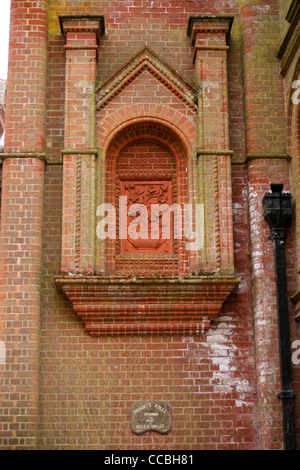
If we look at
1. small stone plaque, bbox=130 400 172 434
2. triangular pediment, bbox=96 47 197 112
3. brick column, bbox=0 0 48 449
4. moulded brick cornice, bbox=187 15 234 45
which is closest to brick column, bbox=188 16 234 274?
moulded brick cornice, bbox=187 15 234 45

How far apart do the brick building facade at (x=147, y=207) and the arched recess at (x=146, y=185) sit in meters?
0.02

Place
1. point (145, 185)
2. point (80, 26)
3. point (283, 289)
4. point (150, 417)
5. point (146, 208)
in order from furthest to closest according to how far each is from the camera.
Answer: point (80, 26)
point (145, 185)
point (146, 208)
point (283, 289)
point (150, 417)

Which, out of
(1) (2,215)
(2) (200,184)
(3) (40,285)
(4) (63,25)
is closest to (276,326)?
(2) (200,184)

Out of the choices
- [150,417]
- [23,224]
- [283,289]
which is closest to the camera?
[150,417]

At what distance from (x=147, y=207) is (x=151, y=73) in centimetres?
226

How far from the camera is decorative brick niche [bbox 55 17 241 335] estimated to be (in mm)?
11789

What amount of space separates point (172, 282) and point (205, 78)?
3510 mm

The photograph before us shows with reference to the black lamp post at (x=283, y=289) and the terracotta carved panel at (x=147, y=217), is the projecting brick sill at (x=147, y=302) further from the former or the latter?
the terracotta carved panel at (x=147, y=217)

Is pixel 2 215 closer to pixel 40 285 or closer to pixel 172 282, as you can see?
pixel 40 285

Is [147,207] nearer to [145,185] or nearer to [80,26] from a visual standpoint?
[145,185]

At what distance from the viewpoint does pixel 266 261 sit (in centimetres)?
1209

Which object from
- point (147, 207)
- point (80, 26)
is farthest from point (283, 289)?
point (80, 26)

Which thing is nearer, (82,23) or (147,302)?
(147,302)

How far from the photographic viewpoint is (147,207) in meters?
12.7
